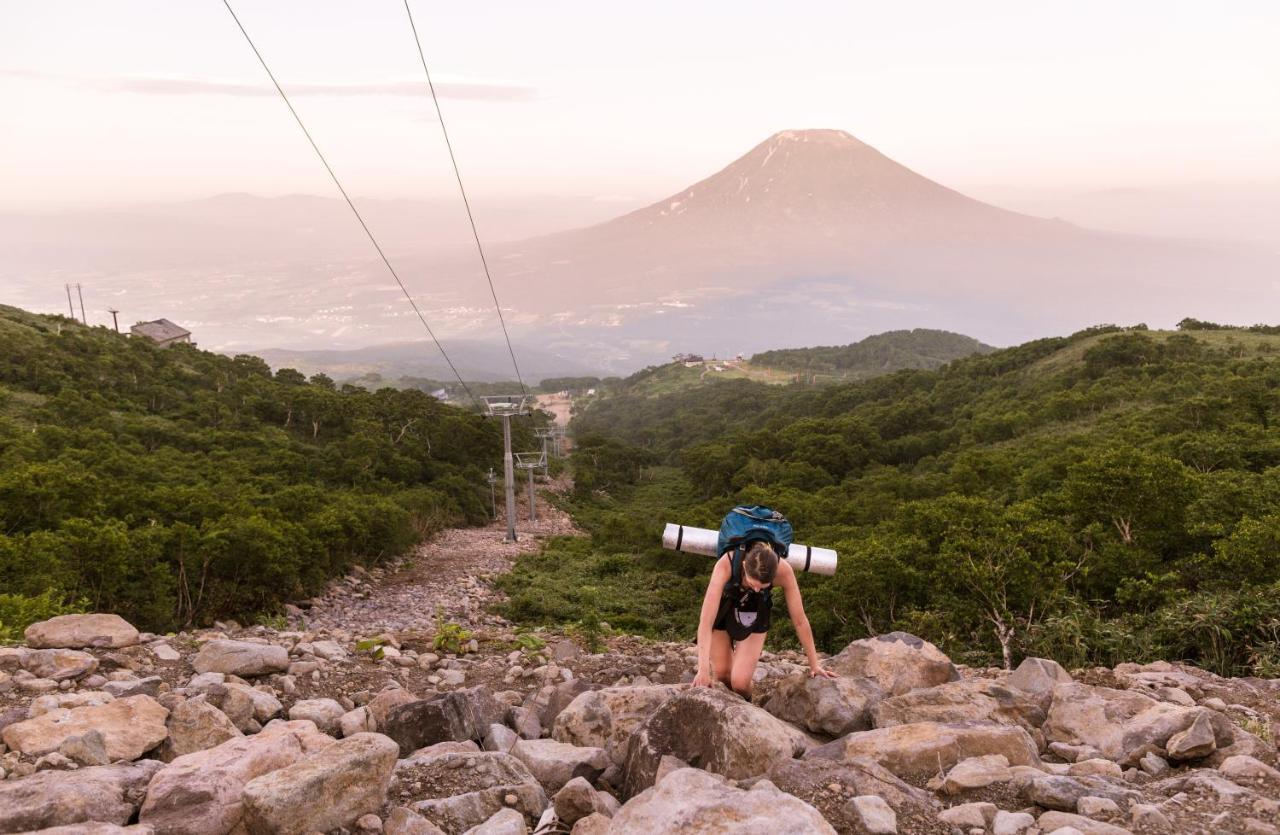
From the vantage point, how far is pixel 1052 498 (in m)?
17.5

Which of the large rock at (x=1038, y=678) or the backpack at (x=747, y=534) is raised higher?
the backpack at (x=747, y=534)

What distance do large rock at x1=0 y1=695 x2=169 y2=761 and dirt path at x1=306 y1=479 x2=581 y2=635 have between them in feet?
16.2

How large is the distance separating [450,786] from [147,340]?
7699 centimetres

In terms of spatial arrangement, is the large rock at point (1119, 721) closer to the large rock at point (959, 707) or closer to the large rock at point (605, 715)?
the large rock at point (959, 707)

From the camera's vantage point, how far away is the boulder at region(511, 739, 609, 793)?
16.3ft

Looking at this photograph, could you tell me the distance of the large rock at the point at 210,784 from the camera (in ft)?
13.3

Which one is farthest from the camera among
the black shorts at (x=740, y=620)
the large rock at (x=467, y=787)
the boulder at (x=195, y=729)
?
the black shorts at (x=740, y=620)

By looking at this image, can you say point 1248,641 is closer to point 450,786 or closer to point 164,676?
point 450,786

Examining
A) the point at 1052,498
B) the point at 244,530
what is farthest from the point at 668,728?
the point at 1052,498

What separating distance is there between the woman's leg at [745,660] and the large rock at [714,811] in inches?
76.6

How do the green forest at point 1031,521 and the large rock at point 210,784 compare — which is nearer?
the large rock at point 210,784

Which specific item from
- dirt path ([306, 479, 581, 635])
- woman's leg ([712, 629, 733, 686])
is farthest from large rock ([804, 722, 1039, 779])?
dirt path ([306, 479, 581, 635])

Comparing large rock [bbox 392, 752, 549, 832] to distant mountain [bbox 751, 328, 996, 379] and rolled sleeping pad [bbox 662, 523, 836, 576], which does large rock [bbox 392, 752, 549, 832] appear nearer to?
rolled sleeping pad [bbox 662, 523, 836, 576]

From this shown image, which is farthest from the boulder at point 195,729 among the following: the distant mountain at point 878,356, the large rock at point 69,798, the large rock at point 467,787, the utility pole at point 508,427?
the distant mountain at point 878,356
